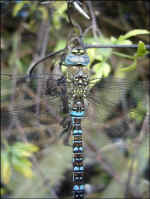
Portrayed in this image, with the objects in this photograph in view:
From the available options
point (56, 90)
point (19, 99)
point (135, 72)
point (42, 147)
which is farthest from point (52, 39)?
point (56, 90)

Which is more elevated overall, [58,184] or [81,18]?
[81,18]

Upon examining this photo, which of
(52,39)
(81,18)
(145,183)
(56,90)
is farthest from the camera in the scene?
(52,39)

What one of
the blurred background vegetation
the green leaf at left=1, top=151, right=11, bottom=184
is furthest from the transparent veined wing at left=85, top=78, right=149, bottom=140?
the green leaf at left=1, top=151, right=11, bottom=184

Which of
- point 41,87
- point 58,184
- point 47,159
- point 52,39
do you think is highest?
point 52,39

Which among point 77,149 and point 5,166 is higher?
point 77,149

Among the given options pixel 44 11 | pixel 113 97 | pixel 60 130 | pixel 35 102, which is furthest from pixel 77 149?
pixel 44 11

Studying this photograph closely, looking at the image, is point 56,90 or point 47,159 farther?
point 47,159

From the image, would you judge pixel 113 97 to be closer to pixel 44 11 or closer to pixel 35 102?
pixel 35 102

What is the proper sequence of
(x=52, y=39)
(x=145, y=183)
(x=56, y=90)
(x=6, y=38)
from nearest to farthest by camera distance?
(x=56, y=90) < (x=145, y=183) < (x=52, y=39) < (x=6, y=38)

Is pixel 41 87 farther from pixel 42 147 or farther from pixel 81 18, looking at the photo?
pixel 42 147
